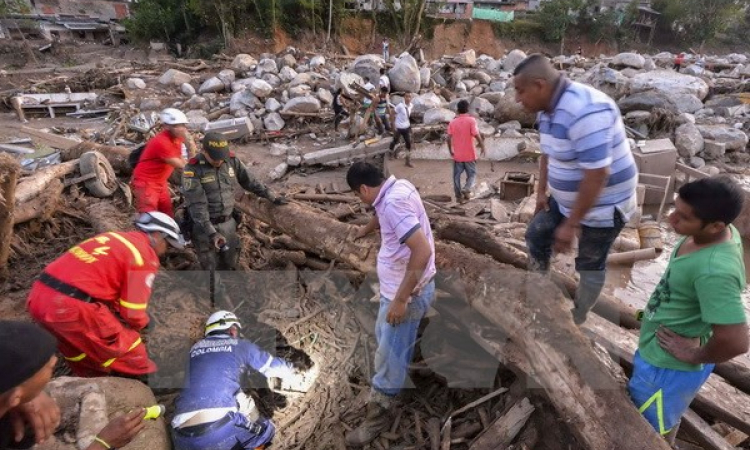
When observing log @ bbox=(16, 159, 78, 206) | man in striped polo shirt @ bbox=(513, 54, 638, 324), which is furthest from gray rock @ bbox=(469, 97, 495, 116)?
man in striped polo shirt @ bbox=(513, 54, 638, 324)

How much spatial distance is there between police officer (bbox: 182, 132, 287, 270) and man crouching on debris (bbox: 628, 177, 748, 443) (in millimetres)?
3922

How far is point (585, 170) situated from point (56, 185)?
6335 millimetres

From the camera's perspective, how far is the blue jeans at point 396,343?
3.19 m

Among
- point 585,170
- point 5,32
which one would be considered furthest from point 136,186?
point 5,32

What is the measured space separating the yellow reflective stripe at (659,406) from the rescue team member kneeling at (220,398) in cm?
267

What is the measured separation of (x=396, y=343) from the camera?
3256 mm

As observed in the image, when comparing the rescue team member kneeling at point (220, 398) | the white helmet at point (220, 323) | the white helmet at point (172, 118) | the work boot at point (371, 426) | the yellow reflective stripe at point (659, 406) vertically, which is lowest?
the work boot at point (371, 426)

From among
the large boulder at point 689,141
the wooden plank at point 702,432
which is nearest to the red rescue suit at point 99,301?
the wooden plank at point 702,432

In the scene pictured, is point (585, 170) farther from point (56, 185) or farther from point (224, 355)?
point (56, 185)

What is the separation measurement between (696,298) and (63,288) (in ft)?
12.7

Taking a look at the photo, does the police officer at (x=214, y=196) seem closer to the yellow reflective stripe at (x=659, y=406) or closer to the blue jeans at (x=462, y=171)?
the yellow reflective stripe at (x=659, y=406)

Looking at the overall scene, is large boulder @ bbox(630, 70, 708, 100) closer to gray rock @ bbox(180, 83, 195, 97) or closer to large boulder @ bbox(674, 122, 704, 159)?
large boulder @ bbox(674, 122, 704, 159)

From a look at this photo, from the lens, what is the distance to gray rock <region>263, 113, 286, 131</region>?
1371 cm

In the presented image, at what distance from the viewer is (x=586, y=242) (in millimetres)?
2979
